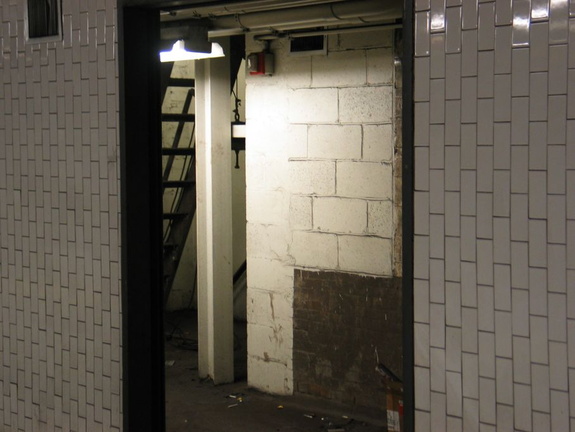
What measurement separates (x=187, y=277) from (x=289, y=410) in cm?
378

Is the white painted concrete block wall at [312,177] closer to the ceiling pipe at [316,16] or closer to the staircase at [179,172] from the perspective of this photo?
the ceiling pipe at [316,16]

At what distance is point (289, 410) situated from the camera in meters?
6.22

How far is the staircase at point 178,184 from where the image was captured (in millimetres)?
7957

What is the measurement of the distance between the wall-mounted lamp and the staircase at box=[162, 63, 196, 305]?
1187 millimetres

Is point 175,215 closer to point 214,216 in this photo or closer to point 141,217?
point 214,216

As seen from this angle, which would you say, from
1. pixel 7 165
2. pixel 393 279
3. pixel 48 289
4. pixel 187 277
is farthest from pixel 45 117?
pixel 187 277

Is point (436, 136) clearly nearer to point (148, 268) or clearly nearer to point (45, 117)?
point (148, 268)

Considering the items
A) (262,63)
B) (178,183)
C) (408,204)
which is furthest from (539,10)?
(178,183)

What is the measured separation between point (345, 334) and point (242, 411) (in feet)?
3.18

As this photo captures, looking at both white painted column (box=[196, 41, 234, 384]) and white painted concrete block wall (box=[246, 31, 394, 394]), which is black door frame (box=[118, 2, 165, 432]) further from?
white painted column (box=[196, 41, 234, 384])

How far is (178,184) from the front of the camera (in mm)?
8164

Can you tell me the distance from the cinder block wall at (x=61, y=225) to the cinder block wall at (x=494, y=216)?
167 centimetres

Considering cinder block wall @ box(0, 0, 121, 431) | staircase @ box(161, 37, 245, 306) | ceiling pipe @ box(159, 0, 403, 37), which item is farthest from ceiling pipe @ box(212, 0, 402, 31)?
cinder block wall @ box(0, 0, 121, 431)

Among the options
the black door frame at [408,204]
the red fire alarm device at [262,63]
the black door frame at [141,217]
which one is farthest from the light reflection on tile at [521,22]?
the red fire alarm device at [262,63]
